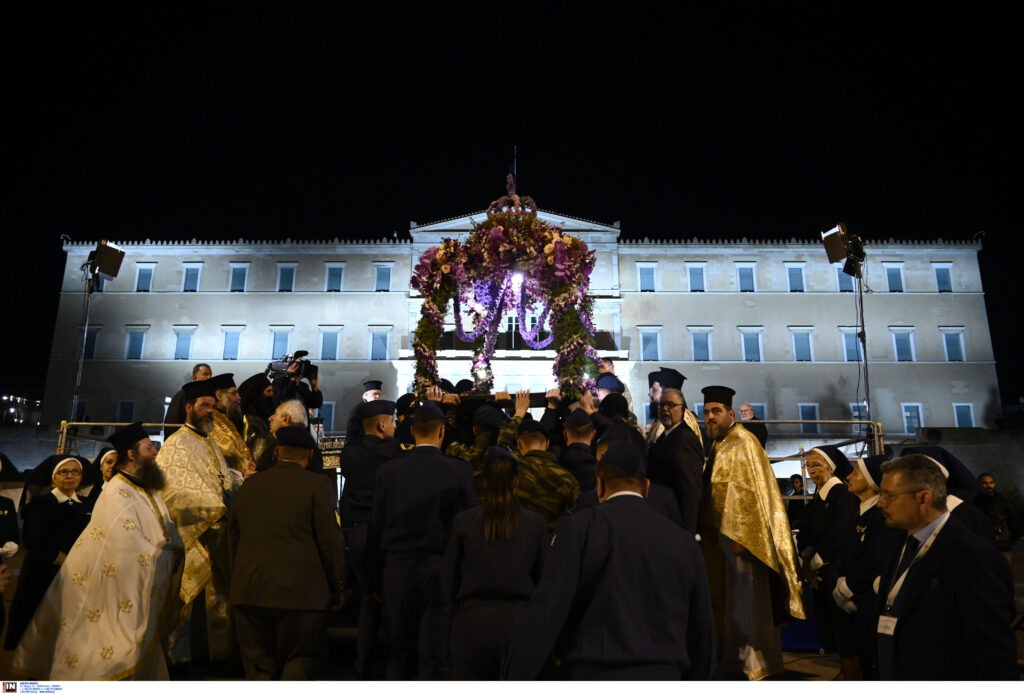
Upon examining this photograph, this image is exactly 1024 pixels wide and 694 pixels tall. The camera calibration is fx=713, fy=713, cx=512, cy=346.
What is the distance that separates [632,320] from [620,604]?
38.2 metres

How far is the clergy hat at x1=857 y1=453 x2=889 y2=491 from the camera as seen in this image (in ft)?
18.2

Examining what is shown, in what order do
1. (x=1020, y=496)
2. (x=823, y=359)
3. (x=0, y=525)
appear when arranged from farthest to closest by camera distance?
(x=823, y=359), (x=1020, y=496), (x=0, y=525)

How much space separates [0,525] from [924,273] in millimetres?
44382

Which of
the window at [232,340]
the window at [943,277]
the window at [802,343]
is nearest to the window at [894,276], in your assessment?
the window at [943,277]

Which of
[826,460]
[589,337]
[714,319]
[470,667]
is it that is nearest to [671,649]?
[470,667]

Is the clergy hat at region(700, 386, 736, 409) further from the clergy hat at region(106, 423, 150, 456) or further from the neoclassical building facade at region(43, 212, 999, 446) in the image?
the neoclassical building facade at region(43, 212, 999, 446)

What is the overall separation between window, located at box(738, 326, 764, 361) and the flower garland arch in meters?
32.2

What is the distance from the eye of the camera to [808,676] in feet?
19.2

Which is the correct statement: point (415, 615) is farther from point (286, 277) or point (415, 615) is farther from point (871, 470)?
point (286, 277)

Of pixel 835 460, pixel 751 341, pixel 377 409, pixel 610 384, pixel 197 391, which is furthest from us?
pixel 751 341

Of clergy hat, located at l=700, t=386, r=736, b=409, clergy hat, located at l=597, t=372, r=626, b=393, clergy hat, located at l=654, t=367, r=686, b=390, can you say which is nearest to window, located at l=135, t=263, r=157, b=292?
clergy hat, located at l=597, t=372, r=626, b=393

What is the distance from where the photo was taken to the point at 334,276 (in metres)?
41.6

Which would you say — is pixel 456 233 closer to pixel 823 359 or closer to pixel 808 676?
pixel 823 359

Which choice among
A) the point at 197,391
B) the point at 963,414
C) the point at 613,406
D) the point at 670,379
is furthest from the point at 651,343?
the point at 197,391
